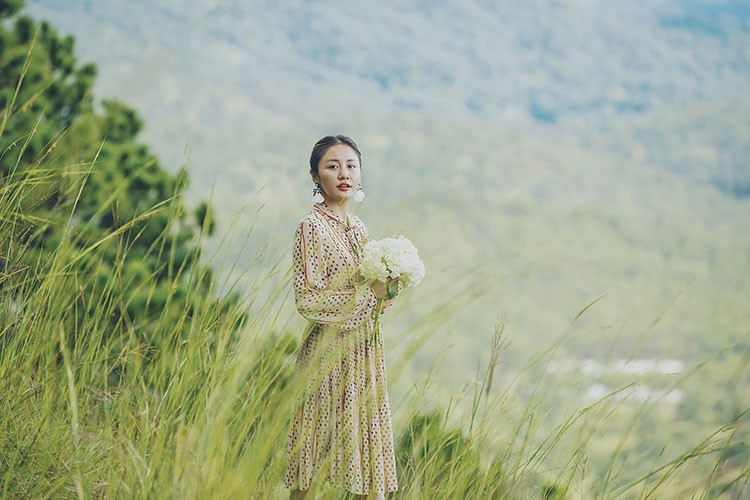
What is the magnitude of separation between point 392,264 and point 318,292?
0.75ft

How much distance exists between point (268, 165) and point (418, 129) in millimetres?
29553

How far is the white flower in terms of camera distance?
2.28m

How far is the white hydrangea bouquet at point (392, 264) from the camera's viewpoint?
7.48 feet

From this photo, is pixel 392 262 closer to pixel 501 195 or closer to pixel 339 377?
pixel 339 377

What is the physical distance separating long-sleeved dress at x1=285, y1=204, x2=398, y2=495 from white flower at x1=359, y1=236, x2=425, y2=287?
0.06 metres

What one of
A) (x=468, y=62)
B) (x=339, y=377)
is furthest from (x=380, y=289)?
(x=468, y=62)

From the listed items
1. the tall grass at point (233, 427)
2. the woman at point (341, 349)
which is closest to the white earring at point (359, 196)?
the woman at point (341, 349)

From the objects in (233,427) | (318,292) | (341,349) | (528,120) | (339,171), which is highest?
(528,120)

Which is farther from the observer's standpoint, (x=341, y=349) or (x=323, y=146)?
(x=323, y=146)

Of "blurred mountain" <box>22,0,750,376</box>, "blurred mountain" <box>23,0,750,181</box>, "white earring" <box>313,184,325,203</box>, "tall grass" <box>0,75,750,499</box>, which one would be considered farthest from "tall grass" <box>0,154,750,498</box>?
"blurred mountain" <box>23,0,750,181</box>

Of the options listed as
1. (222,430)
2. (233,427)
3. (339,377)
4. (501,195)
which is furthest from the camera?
(501,195)

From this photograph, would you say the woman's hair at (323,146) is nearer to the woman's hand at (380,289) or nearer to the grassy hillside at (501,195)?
the grassy hillside at (501,195)

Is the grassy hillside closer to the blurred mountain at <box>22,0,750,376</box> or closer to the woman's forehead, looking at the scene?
the woman's forehead

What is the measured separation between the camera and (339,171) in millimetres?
2506
